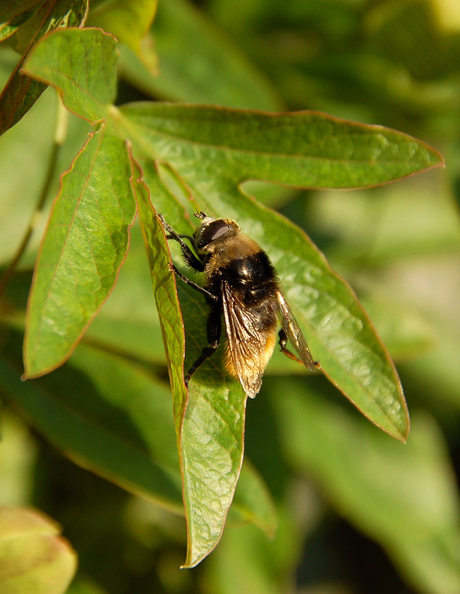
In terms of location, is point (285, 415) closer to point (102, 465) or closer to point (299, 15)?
point (102, 465)

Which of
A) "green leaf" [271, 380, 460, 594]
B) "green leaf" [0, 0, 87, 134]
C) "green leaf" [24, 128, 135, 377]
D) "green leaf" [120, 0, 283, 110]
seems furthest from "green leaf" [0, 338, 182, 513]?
"green leaf" [271, 380, 460, 594]

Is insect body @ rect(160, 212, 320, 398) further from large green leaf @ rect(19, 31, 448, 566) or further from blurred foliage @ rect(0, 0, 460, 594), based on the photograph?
blurred foliage @ rect(0, 0, 460, 594)

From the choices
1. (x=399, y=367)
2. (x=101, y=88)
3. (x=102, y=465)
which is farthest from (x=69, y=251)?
(x=399, y=367)

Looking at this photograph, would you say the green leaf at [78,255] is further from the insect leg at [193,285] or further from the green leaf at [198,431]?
the insect leg at [193,285]

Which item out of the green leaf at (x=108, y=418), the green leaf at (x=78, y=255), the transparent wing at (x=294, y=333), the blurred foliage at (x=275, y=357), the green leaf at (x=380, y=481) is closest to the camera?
the green leaf at (x=78, y=255)

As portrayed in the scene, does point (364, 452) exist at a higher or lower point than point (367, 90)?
lower

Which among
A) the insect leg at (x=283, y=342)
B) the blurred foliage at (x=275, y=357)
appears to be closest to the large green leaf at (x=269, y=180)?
the insect leg at (x=283, y=342)
